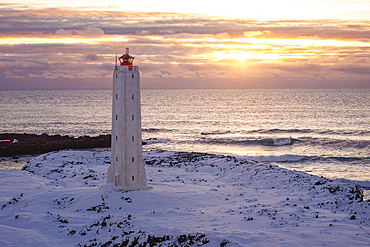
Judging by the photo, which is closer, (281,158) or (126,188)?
(126,188)

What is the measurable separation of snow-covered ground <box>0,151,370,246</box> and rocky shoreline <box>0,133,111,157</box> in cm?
1956

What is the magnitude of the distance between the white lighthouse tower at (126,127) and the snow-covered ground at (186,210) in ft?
4.17

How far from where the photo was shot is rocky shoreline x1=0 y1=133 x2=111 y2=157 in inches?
2040

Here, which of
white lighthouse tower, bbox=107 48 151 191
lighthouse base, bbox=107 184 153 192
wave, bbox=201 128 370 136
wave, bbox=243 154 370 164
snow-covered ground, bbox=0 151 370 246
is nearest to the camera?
snow-covered ground, bbox=0 151 370 246

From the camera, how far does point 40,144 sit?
181 feet

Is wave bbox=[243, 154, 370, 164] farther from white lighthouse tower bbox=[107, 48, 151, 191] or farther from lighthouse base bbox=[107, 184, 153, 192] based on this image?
white lighthouse tower bbox=[107, 48, 151, 191]

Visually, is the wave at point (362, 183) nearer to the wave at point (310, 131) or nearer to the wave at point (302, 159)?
the wave at point (302, 159)

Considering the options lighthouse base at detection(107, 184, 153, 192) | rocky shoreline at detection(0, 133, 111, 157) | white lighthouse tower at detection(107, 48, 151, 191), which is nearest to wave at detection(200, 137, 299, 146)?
rocky shoreline at detection(0, 133, 111, 157)

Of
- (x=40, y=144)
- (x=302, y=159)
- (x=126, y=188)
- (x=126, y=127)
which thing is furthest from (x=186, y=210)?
(x=40, y=144)

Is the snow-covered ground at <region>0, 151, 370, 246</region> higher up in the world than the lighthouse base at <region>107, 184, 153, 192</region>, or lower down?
lower down

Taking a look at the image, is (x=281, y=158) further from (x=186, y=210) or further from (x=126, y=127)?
(x=126, y=127)

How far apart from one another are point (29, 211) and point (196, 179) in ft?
51.8

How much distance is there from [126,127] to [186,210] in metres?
7.40

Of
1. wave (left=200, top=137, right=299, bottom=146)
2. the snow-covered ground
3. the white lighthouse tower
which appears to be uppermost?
the white lighthouse tower
